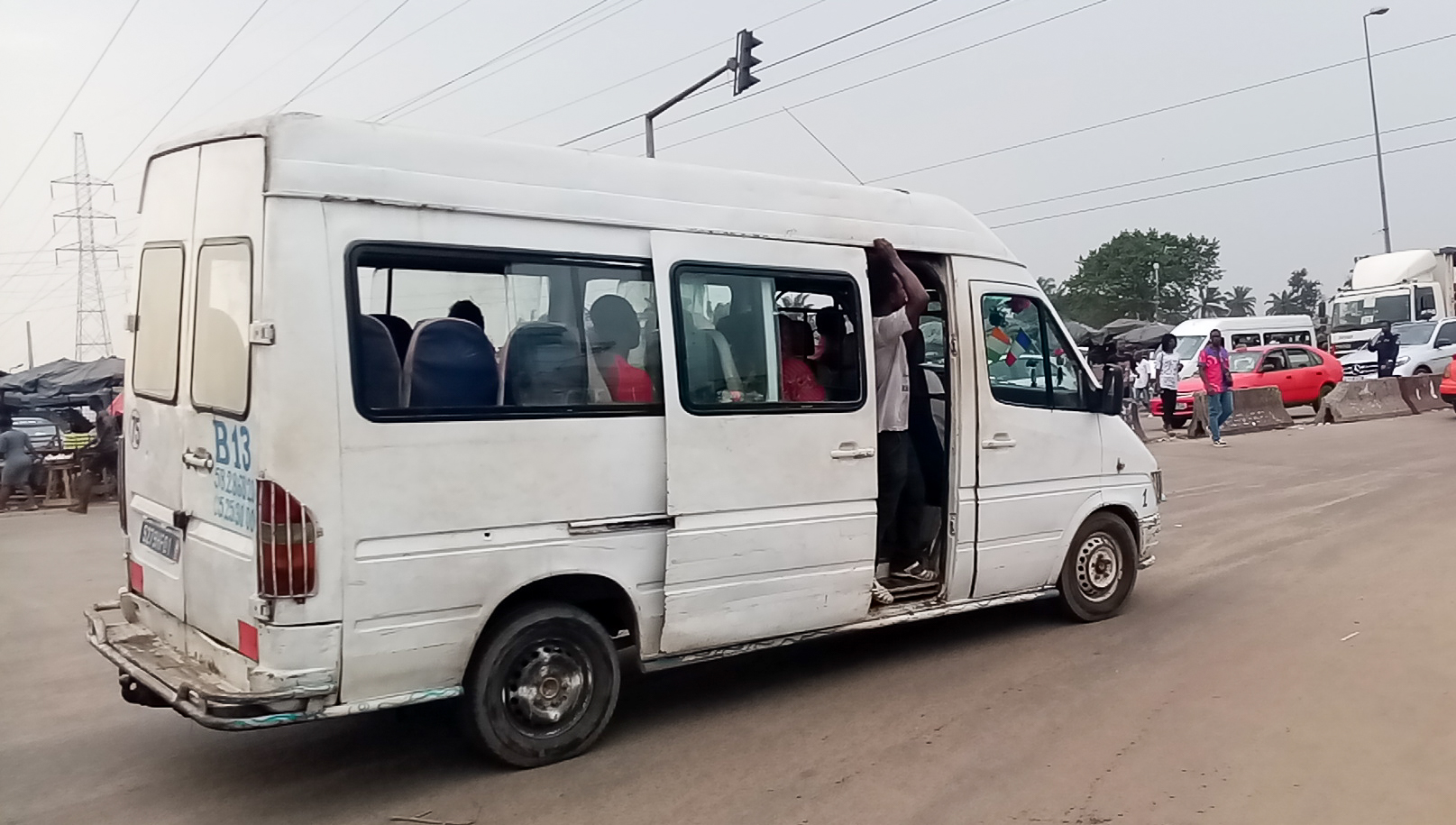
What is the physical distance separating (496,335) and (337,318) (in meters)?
0.70

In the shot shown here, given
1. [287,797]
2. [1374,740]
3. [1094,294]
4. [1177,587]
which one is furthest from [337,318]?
[1094,294]

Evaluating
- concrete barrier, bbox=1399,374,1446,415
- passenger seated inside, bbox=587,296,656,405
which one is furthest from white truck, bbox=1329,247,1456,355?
passenger seated inside, bbox=587,296,656,405

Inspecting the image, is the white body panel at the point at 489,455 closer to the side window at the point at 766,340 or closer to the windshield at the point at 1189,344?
the side window at the point at 766,340

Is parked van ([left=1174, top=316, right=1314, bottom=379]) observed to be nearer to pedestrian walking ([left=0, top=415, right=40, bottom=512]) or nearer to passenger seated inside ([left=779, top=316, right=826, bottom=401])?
passenger seated inside ([left=779, top=316, right=826, bottom=401])

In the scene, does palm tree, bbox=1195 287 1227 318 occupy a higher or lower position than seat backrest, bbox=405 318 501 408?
higher

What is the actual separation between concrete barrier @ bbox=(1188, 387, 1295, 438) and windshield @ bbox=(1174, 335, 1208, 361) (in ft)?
14.0

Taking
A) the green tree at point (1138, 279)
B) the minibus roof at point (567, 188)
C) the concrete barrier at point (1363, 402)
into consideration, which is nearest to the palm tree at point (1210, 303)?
the green tree at point (1138, 279)

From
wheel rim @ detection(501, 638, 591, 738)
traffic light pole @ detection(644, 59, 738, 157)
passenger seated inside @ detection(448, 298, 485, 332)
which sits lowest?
wheel rim @ detection(501, 638, 591, 738)

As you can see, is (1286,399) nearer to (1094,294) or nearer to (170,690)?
(170,690)

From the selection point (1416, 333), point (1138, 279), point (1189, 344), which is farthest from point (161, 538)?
point (1138, 279)

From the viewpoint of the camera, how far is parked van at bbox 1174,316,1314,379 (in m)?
25.2

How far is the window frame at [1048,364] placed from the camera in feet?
20.9

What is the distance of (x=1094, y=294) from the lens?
262 ft

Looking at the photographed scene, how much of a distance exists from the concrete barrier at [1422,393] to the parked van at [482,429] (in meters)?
20.5
